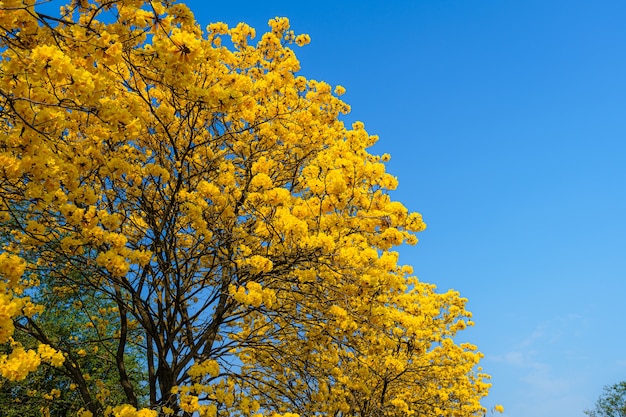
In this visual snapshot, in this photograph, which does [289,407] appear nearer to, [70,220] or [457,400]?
[70,220]

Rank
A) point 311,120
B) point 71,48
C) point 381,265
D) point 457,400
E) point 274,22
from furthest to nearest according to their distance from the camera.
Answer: point 457,400, point 274,22, point 311,120, point 381,265, point 71,48

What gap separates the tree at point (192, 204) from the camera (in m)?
4.12

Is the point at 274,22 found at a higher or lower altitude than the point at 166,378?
higher

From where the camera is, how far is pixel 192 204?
6137 millimetres

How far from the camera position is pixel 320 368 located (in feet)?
25.3

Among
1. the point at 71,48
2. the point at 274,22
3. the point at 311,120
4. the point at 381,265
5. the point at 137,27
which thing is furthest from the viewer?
the point at 274,22

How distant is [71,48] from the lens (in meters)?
4.27

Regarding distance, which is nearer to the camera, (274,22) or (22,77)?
(22,77)

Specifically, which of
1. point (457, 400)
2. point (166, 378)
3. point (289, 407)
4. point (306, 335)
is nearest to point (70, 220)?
point (166, 378)

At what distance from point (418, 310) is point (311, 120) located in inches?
137

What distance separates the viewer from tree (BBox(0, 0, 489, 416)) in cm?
412

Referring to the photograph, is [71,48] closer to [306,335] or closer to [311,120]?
[311,120]

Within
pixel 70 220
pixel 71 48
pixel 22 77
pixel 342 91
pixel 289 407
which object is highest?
pixel 342 91

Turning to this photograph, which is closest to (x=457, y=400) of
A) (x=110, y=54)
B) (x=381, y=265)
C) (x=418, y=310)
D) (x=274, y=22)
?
(x=418, y=310)
